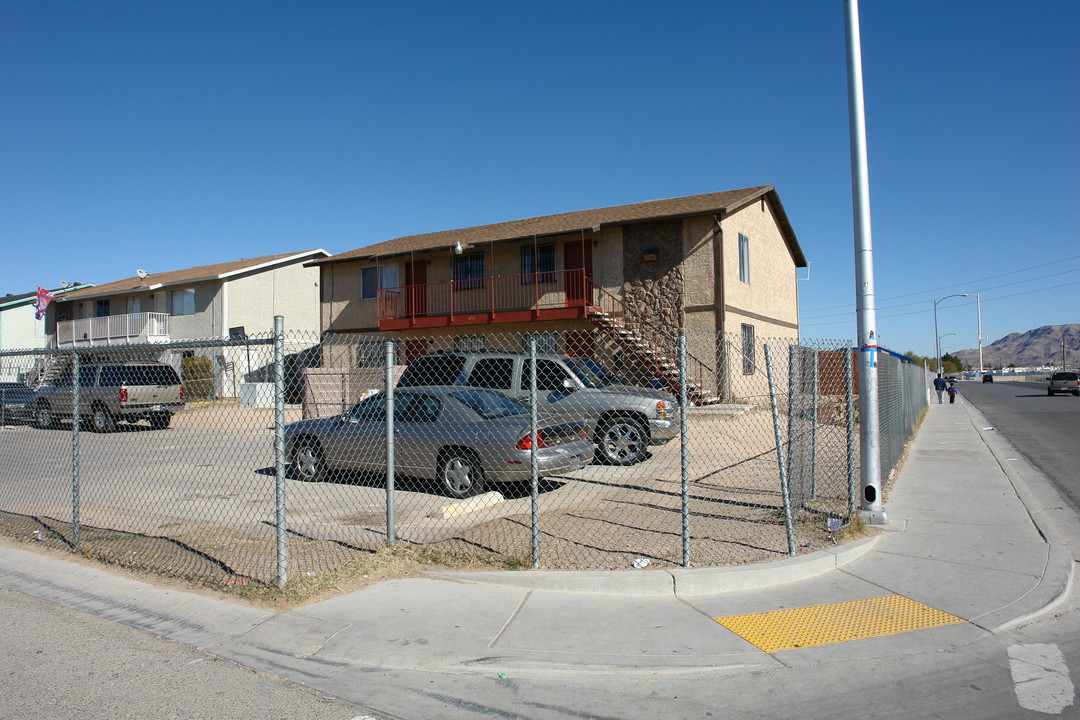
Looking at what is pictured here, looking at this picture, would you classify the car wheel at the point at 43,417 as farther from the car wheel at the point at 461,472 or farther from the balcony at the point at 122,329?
the balcony at the point at 122,329

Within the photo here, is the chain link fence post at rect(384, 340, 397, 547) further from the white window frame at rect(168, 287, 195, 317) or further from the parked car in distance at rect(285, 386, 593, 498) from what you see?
the white window frame at rect(168, 287, 195, 317)

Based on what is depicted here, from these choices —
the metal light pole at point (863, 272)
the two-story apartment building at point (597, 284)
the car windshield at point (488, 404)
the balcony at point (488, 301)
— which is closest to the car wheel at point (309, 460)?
the car windshield at point (488, 404)

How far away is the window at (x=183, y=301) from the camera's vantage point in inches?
1286

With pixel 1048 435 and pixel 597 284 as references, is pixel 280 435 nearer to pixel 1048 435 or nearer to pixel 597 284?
pixel 597 284

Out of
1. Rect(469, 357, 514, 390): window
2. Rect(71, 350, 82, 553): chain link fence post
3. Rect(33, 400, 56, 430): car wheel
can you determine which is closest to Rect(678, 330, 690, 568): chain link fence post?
Rect(71, 350, 82, 553): chain link fence post

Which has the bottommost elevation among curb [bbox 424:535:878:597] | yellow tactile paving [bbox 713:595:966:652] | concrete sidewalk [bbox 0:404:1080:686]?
yellow tactile paving [bbox 713:595:966:652]

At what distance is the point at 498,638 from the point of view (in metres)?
4.43

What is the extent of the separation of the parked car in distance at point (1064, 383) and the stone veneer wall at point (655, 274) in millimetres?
33849

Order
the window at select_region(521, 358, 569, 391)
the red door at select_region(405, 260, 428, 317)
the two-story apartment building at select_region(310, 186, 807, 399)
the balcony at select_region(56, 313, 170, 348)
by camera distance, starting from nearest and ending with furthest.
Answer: the window at select_region(521, 358, 569, 391), the two-story apartment building at select_region(310, 186, 807, 399), the red door at select_region(405, 260, 428, 317), the balcony at select_region(56, 313, 170, 348)

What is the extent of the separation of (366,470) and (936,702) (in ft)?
22.2

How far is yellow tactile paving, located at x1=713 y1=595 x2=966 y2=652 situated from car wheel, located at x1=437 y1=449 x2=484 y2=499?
3.88 m

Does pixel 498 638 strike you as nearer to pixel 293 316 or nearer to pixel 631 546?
pixel 631 546

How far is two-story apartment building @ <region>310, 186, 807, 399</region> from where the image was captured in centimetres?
2050

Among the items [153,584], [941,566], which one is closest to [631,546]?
[941,566]
